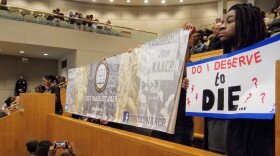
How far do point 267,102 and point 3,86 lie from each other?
13898 mm

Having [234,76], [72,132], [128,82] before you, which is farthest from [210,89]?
[72,132]

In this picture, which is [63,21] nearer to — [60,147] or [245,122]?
[60,147]

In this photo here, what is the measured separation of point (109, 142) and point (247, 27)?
1.62 metres

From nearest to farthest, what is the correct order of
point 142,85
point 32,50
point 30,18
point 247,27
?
1. point 247,27
2. point 142,85
3. point 30,18
4. point 32,50

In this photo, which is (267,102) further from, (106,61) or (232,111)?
(106,61)

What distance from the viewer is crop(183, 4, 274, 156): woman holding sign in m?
1.24

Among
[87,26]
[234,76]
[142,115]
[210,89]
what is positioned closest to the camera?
[234,76]

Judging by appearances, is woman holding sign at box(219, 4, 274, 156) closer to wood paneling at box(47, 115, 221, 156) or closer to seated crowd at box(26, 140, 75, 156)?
wood paneling at box(47, 115, 221, 156)

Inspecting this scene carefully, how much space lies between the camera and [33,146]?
13.9 ft

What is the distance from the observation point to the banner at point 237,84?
3.97 ft

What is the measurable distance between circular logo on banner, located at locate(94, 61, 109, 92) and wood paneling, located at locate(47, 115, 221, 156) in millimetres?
454

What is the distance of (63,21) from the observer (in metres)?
12.0

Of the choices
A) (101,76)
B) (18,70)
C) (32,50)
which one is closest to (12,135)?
(101,76)

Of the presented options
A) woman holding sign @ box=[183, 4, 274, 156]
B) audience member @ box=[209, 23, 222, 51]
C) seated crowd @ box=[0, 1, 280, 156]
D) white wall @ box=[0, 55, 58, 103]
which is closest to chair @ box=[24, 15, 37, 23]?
white wall @ box=[0, 55, 58, 103]
